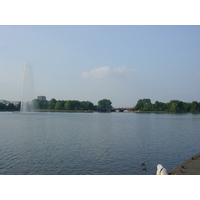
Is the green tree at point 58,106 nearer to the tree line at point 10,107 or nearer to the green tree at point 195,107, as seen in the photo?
the tree line at point 10,107

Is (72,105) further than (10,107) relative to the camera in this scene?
Yes

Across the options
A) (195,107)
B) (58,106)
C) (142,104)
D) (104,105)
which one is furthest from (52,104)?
(195,107)

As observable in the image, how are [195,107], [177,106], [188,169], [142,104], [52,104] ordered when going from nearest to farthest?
[188,169]
[177,106]
[195,107]
[52,104]
[142,104]

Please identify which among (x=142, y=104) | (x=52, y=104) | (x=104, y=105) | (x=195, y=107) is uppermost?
(x=142, y=104)

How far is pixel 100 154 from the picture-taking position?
582 inches

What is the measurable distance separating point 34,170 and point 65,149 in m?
4.97

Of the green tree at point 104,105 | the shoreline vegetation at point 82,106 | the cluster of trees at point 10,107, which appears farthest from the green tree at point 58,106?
the green tree at point 104,105

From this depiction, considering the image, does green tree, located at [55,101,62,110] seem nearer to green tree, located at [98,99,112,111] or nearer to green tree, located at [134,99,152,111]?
green tree, located at [98,99,112,111]

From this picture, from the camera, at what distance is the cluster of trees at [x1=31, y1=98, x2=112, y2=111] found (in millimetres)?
137000

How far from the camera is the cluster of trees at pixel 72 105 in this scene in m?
137

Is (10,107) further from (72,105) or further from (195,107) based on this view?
(195,107)

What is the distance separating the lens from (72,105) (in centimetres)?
13875
